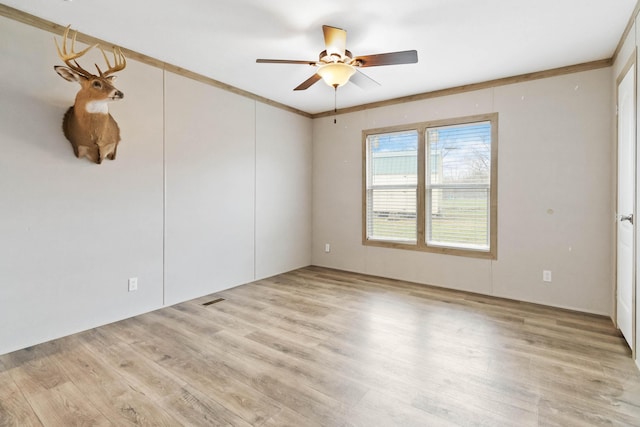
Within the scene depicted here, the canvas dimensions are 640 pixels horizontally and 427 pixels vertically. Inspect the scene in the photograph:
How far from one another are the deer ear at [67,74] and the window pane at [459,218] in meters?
4.11

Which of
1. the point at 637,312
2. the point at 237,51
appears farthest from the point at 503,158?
the point at 237,51

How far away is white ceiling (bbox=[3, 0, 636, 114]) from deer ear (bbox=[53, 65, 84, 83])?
498 mm

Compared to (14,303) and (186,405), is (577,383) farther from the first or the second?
(14,303)

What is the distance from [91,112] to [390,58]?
2.58m

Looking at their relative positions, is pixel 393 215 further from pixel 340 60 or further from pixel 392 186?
pixel 340 60

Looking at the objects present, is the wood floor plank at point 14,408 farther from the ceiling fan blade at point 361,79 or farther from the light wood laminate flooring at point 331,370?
the ceiling fan blade at point 361,79

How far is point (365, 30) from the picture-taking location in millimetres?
2785

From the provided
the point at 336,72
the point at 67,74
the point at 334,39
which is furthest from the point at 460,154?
the point at 67,74

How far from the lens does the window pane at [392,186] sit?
184 inches

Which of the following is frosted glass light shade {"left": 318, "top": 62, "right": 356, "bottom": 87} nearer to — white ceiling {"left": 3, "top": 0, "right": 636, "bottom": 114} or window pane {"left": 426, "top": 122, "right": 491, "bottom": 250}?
white ceiling {"left": 3, "top": 0, "right": 636, "bottom": 114}

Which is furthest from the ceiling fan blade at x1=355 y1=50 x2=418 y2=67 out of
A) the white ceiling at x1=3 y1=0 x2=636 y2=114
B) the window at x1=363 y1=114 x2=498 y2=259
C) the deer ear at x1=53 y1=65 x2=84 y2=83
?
the deer ear at x1=53 y1=65 x2=84 y2=83

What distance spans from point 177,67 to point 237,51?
853mm

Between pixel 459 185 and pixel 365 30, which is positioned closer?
pixel 365 30

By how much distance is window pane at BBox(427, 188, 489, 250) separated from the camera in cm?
411
